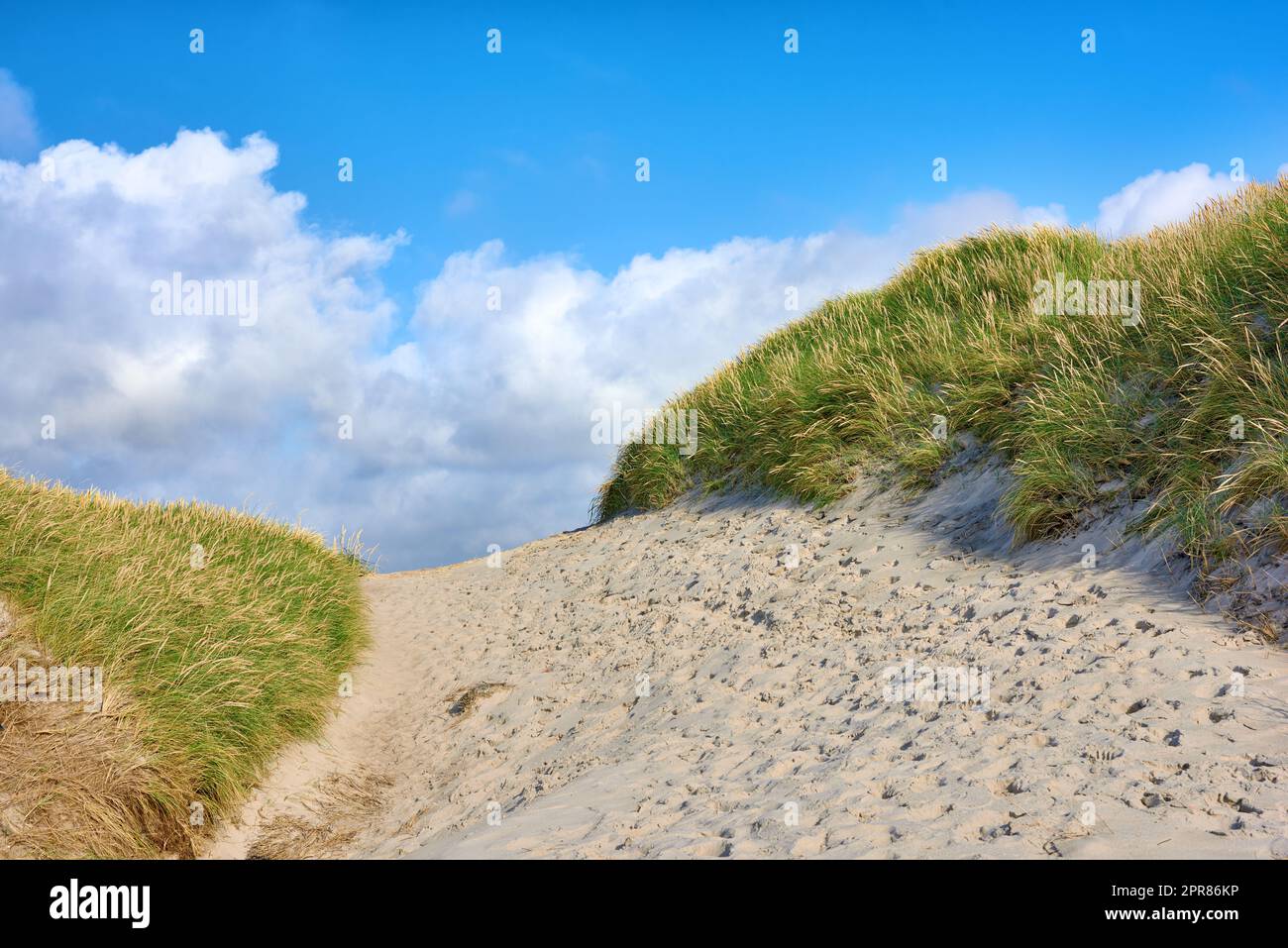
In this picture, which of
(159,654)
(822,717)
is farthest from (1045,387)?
(159,654)

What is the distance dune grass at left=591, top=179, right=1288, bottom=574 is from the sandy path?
0.59 m

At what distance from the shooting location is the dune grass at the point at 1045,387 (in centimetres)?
719

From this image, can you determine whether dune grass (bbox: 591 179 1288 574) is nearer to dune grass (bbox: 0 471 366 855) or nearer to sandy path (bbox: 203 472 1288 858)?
sandy path (bbox: 203 472 1288 858)

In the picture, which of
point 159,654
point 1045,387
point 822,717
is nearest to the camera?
point 822,717

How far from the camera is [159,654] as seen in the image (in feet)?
22.8

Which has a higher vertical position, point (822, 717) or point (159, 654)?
point (159, 654)

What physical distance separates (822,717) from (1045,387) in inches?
190

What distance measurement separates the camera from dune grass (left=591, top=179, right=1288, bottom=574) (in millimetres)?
7191

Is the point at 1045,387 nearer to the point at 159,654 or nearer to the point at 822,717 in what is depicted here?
the point at 822,717

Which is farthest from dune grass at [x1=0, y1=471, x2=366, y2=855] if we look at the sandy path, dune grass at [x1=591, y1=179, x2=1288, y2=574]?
dune grass at [x1=591, y1=179, x2=1288, y2=574]

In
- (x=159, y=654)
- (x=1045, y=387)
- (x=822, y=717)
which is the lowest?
(x=822, y=717)

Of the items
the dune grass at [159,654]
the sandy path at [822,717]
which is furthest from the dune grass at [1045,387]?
the dune grass at [159,654]

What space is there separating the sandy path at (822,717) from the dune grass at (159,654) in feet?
1.53
